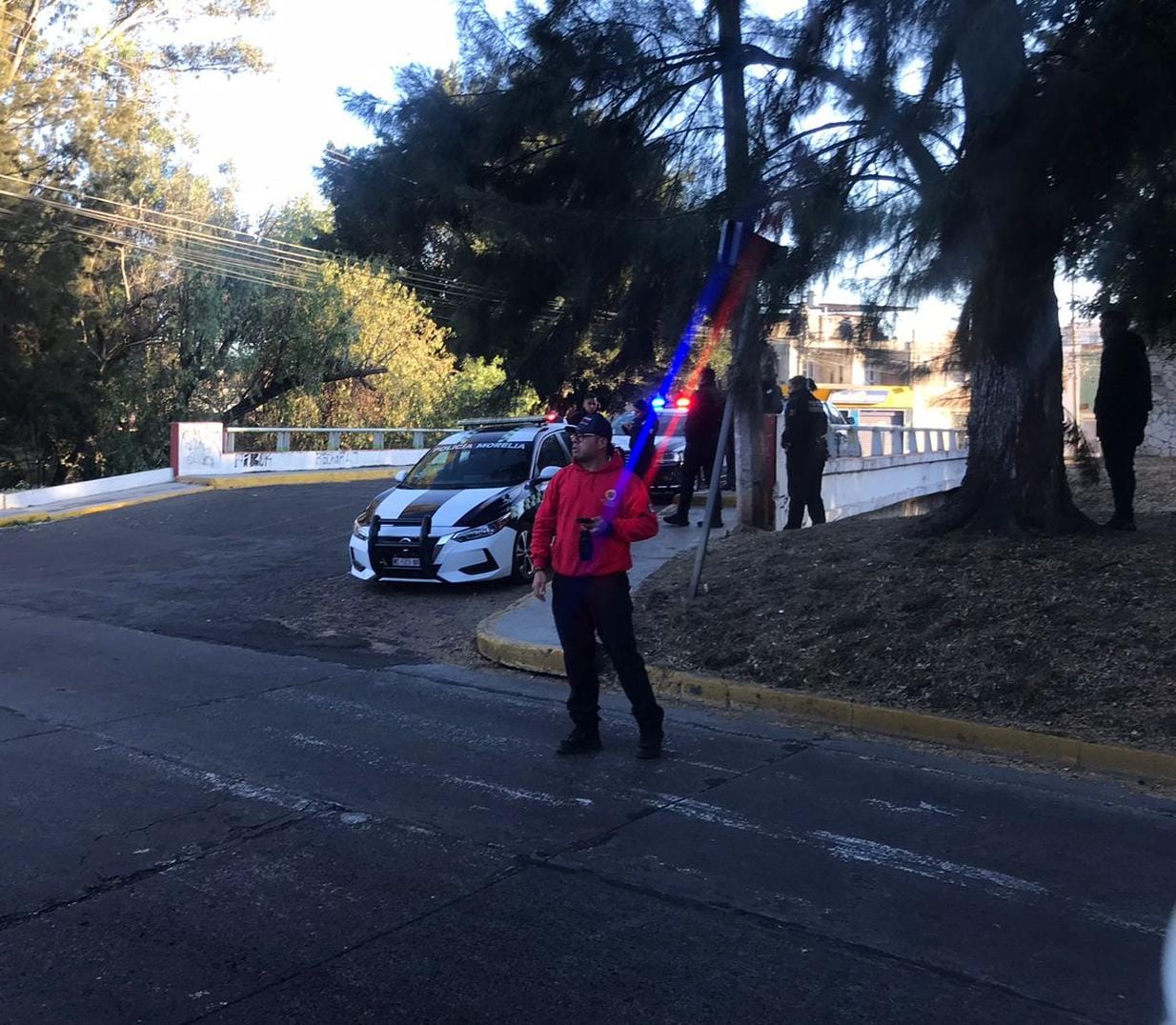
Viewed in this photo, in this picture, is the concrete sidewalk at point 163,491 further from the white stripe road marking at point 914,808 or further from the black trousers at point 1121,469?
the white stripe road marking at point 914,808

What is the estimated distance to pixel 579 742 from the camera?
6.69 meters

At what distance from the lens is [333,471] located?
88.4 feet

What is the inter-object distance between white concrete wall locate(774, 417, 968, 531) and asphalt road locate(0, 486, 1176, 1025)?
6682mm

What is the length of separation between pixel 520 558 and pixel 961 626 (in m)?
5.29

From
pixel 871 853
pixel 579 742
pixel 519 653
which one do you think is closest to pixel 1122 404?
pixel 519 653

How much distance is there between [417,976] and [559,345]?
7.94m

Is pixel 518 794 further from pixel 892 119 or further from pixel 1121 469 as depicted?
pixel 1121 469

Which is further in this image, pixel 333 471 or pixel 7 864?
pixel 333 471

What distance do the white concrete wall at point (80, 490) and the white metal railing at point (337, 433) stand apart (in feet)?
6.32

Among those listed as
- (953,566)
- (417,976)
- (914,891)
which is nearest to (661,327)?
A: (953,566)

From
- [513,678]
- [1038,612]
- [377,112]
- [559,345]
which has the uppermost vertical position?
[377,112]

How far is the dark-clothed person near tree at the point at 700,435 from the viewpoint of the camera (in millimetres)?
13289

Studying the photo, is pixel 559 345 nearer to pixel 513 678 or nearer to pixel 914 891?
pixel 513 678

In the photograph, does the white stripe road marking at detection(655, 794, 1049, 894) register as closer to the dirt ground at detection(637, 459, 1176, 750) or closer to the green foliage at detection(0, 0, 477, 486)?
the dirt ground at detection(637, 459, 1176, 750)
